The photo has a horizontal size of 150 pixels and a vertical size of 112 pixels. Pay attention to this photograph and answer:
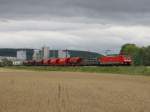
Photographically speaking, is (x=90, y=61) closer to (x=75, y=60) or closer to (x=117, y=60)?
(x=75, y=60)

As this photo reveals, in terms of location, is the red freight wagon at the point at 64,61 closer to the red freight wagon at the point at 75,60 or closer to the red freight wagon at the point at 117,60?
the red freight wagon at the point at 75,60

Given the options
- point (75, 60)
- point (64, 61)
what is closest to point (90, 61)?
point (75, 60)

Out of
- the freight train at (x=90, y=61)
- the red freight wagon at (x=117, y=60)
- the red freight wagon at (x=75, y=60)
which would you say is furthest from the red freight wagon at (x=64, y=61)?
the red freight wagon at (x=117, y=60)

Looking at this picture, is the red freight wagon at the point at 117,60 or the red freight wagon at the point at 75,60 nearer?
the red freight wagon at the point at 117,60

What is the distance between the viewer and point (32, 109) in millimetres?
21922

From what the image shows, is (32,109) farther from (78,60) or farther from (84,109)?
(78,60)

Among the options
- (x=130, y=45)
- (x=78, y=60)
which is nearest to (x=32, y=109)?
(x=78, y=60)

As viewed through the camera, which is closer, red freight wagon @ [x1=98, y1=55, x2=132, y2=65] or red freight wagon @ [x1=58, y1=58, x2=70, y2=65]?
red freight wagon @ [x1=98, y1=55, x2=132, y2=65]

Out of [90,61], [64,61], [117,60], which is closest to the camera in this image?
[117,60]

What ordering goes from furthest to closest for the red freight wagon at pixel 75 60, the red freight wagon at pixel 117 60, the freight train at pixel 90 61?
the red freight wagon at pixel 75 60 < the freight train at pixel 90 61 < the red freight wagon at pixel 117 60

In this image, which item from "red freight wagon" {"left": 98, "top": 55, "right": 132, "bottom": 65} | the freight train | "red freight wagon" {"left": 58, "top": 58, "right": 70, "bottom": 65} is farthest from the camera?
"red freight wagon" {"left": 58, "top": 58, "right": 70, "bottom": 65}

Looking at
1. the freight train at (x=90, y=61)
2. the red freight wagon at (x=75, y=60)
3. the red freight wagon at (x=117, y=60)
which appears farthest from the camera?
the red freight wagon at (x=75, y=60)

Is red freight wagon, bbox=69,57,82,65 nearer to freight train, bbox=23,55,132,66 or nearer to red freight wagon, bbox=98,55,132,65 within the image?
freight train, bbox=23,55,132,66

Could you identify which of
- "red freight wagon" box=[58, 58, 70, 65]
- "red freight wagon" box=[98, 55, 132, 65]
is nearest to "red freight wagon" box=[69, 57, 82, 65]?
"red freight wagon" box=[58, 58, 70, 65]
